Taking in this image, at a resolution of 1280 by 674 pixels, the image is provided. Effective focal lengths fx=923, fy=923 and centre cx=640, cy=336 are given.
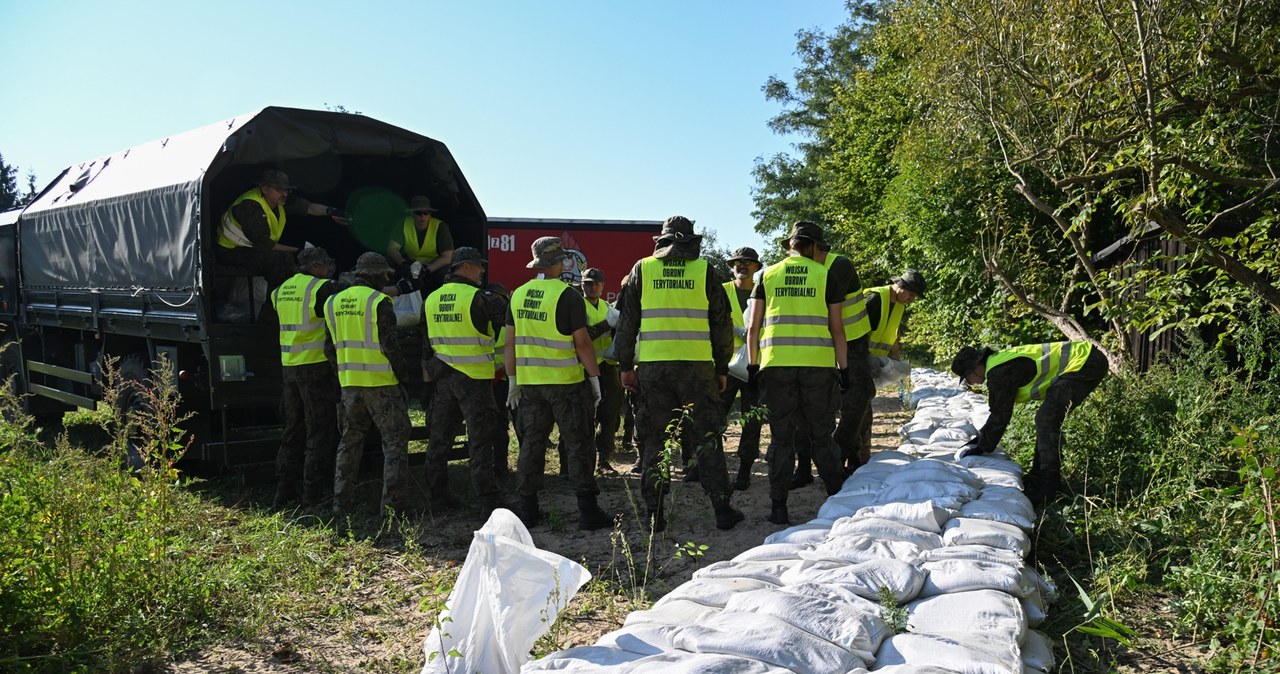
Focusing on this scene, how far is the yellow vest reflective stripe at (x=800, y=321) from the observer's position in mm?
5227

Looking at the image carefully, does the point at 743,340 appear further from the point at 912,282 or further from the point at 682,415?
the point at 682,415

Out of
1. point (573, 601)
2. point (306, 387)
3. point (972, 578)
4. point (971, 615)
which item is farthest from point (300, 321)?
point (971, 615)

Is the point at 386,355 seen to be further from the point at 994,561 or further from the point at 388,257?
the point at 994,561

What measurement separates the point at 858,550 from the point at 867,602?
552 millimetres

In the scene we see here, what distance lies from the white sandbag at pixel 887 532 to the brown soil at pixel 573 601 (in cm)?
60

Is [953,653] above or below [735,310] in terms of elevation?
below

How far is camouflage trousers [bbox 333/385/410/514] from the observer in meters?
5.67

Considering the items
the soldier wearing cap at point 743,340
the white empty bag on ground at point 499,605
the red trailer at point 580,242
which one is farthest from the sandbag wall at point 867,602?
the red trailer at point 580,242

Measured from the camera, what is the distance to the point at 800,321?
5.23 m

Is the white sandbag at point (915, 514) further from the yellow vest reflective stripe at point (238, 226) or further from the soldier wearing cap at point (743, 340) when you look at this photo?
the yellow vest reflective stripe at point (238, 226)

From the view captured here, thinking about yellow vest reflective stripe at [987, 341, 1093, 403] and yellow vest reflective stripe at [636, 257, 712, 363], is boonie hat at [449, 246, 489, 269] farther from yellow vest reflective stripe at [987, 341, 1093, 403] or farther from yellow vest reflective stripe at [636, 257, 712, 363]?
yellow vest reflective stripe at [987, 341, 1093, 403]

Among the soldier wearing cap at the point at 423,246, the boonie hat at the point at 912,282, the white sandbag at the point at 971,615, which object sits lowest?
the white sandbag at the point at 971,615

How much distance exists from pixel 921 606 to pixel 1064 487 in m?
2.66

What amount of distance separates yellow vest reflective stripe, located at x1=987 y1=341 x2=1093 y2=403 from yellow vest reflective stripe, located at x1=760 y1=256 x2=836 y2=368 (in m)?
1.01
